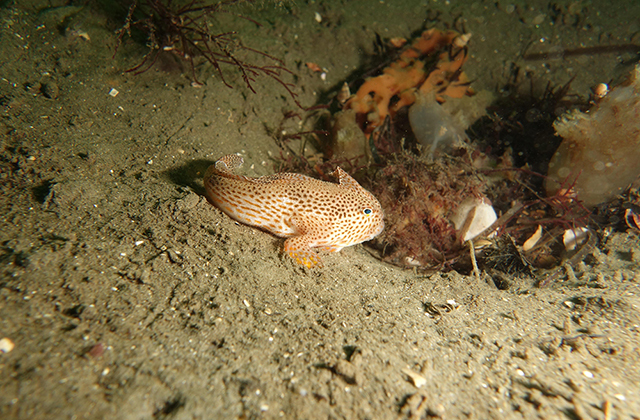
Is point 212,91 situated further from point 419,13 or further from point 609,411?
point 609,411

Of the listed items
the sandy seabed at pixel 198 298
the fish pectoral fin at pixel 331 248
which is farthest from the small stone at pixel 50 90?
the fish pectoral fin at pixel 331 248

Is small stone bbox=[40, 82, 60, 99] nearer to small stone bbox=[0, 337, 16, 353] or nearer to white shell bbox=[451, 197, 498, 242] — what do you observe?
small stone bbox=[0, 337, 16, 353]

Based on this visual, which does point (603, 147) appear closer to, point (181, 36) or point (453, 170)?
point (453, 170)

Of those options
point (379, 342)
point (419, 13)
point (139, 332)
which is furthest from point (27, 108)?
point (419, 13)

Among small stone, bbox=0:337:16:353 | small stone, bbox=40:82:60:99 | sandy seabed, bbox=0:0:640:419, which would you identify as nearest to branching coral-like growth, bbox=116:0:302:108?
sandy seabed, bbox=0:0:640:419

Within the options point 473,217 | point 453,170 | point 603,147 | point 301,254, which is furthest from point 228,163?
point 603,147
